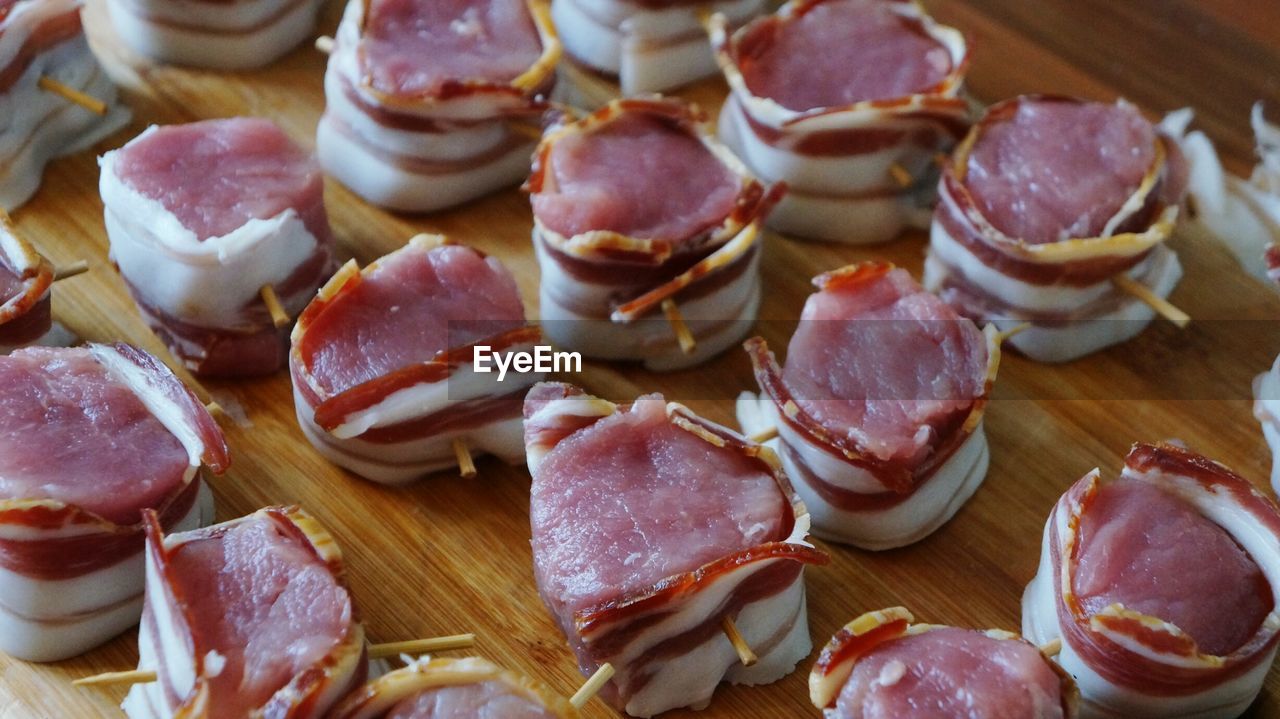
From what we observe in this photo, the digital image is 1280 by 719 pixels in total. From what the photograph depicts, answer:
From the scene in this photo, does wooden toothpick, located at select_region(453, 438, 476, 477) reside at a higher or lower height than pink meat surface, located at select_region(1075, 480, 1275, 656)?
lower

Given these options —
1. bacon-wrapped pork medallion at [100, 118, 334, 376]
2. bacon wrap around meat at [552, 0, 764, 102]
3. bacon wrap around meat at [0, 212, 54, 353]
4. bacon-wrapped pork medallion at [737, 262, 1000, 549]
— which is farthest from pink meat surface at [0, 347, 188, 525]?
bacon wrap around meat at [552, 0, 764, 102]

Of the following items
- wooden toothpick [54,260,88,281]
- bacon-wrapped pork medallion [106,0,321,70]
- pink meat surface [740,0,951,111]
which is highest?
pink meat surface [740,0,951,111]

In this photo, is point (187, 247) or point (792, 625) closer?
point (792, 625)

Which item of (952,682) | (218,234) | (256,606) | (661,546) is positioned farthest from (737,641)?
(218,234)

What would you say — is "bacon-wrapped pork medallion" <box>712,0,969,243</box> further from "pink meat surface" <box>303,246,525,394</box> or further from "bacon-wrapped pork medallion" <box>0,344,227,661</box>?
"bacon-wrapped pork medallion" <box>0,344,227,661</box>

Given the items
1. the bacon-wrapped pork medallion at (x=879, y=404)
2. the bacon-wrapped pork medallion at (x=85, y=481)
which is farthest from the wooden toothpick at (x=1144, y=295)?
the bacon-wrapped pork medallion at (x=85, y=481)

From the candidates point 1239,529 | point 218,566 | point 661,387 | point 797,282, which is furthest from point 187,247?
point 1239,529

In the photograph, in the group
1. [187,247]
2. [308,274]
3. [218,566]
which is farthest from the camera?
[308,274]

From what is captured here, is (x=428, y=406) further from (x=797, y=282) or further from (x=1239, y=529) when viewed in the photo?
(x=1239, y=529)

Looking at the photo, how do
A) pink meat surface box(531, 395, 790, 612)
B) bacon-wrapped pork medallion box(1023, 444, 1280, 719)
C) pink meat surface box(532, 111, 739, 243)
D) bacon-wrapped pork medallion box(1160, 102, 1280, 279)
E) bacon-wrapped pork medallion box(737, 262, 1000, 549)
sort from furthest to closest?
bacon-wrapped pork medallion box(1160, 102, 1280, 279) < pink meat surface box(532, 111, 739, 243) < bacon-wrapped pork medallion box(737, 262, 1000, 549) < pink meat surface box(531, 395, 790, 612) < bacon-wrapped pork medallion box(1023, 444, 1280, 719)
